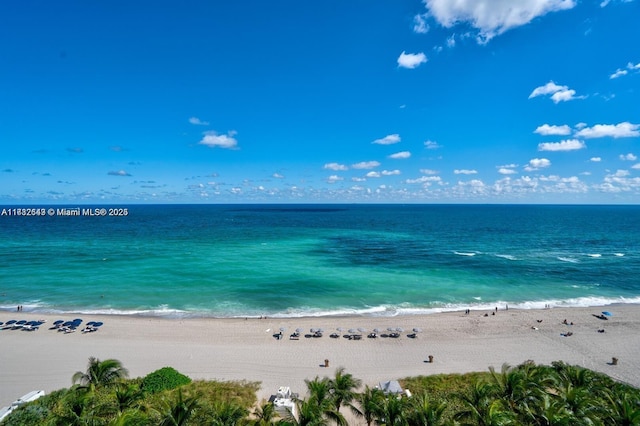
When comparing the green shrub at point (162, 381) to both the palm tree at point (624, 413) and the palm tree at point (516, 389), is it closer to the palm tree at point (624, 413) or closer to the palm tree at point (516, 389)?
the palm tree at point (516, 389)

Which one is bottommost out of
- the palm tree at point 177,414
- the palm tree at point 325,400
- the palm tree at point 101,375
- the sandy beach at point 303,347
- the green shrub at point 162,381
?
the sandy beach at point 303,347

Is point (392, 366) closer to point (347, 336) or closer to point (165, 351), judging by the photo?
point (347, 336)

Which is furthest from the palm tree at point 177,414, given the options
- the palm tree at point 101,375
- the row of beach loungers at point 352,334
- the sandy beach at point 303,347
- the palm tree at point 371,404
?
the row of beach loungers at point 352,334

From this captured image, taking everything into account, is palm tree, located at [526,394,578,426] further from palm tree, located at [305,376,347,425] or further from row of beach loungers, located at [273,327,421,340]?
row of beach loungers, located at [273,327,421,340]

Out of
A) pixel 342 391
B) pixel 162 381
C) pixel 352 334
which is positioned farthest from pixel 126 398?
pixel 352 334

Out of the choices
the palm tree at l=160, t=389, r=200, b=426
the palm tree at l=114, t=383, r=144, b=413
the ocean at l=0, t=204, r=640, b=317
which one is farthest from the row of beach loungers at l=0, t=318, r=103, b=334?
the palm tree at l=160, t=389, r=200, b=426

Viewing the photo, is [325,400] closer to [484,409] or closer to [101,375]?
[484,409]

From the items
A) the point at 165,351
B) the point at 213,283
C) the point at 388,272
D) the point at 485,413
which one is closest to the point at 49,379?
the point at 165,351

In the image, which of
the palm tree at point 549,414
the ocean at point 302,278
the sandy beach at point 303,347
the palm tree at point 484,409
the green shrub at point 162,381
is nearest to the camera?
the palm tree at point 549,414
